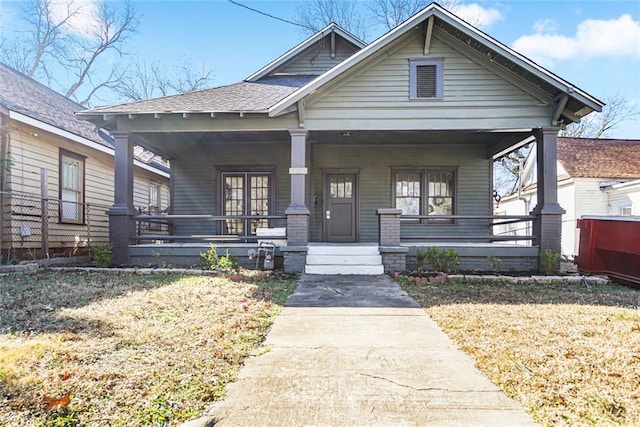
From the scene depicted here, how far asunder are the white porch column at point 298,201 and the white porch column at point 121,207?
3.61 metres

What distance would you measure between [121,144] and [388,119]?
5987 mm

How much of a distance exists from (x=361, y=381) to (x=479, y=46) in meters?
8.09

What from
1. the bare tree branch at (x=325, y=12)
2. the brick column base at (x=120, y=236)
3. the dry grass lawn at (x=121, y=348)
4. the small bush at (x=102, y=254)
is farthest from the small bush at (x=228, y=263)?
the bare tree branch at (x=325, y=12)

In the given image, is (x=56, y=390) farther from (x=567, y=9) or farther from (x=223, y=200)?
(x=567, y=9)

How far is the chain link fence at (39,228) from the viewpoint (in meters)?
8.71

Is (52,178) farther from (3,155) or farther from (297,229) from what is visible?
(297,229)

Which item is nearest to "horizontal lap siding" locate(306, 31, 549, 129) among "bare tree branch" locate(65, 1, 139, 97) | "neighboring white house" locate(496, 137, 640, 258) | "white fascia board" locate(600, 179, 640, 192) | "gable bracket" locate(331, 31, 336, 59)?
"gable bracket" locate(331, 31, 336, 59)

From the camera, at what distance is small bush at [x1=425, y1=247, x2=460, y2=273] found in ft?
26.4

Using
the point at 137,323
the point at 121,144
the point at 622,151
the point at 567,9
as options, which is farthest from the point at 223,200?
the point at 622,151

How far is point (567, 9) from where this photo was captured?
46.9 feet

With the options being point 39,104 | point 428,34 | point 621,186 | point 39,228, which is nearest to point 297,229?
point 428,34

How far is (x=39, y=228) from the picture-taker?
31.6ft

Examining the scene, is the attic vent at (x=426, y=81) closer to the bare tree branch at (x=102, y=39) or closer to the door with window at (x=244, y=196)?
the door with window at (x=244, y=196)

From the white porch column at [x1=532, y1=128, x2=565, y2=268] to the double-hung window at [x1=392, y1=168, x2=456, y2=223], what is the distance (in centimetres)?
309
